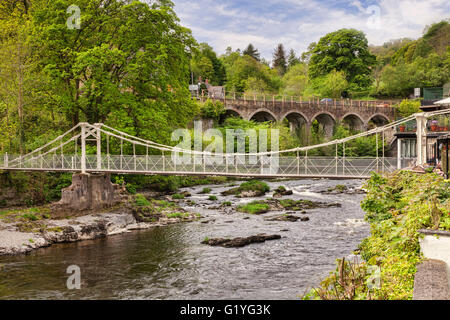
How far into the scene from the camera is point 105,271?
12938 millimetres

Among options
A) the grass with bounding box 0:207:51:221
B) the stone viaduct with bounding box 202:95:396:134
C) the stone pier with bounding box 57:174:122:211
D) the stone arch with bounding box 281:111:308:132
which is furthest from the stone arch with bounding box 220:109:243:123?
the grass with bounding box 0:207:51:221

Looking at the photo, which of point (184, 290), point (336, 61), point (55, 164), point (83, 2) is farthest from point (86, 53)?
point (336, 61)

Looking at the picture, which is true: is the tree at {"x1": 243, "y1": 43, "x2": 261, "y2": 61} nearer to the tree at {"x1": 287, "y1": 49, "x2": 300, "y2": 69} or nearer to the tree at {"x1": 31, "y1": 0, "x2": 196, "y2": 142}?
the tree at {"x1": 287, "y1": 49, "x2": 300, "y2": 69}

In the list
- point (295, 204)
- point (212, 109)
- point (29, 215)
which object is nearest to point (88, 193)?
point (29, 215)

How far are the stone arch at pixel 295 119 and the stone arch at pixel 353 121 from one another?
561cm

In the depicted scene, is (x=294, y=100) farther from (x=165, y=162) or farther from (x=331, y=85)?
(x=165, y=162)

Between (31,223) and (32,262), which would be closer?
(32,262)

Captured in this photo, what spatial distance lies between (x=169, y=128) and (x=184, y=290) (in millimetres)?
13855

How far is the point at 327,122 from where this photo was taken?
181 ft

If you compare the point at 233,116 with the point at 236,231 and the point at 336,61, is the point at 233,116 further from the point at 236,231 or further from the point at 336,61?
the point at 236,231

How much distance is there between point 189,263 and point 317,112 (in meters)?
41.6

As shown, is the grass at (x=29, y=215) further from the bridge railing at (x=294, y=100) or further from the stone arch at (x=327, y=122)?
the stone arch at (x=327, y=122)

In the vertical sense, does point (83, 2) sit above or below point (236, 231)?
above

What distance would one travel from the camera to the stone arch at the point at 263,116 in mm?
48766
